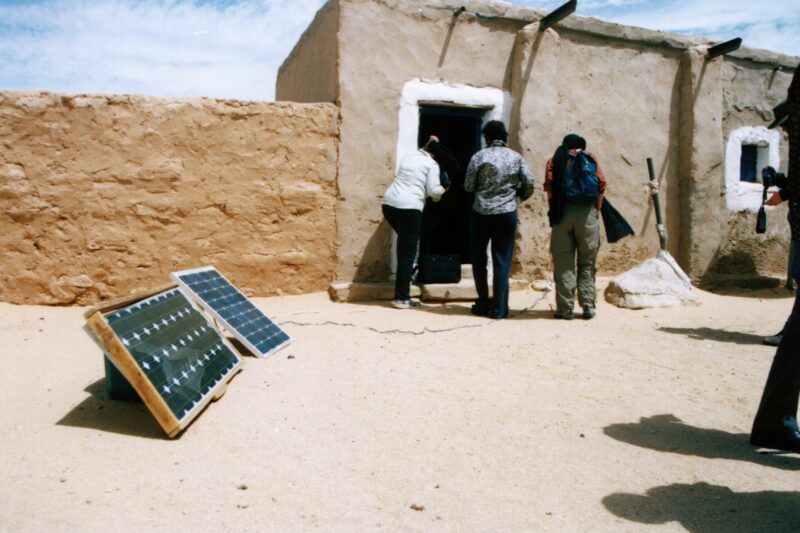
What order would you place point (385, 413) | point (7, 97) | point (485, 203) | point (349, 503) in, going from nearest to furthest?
point (349, 503), point (385, 413), point (7, 97), point (485, 203)

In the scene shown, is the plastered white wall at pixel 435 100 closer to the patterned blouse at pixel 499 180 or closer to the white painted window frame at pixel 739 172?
the patterned blouse at pixel 499 180

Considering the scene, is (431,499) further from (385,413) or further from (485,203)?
(485,203)

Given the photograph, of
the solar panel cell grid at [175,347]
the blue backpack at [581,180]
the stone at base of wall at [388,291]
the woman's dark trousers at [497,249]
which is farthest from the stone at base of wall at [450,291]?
the solar panel cell grid at [175,347]

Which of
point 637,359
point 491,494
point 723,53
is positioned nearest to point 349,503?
point 491,494

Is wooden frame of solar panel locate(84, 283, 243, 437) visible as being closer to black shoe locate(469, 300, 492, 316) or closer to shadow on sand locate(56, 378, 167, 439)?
shadow on sand locate(56, 378, 167, 439)

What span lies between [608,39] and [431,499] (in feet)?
22.1

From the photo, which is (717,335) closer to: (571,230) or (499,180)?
(571,230)

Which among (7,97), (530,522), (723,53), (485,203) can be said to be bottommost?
(530,522)

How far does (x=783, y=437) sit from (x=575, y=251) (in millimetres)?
3567

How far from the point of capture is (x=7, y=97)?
5.55 metres

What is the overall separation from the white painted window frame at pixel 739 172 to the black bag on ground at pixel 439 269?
399 centimetres

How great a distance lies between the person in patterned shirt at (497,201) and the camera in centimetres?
594

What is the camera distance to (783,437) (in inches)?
102

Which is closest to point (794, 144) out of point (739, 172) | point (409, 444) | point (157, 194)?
point (409, 444)
